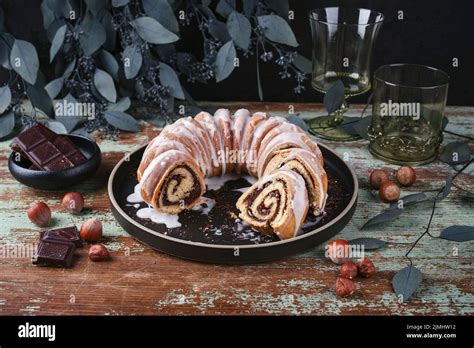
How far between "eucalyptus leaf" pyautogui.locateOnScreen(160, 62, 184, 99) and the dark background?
21 centimetres

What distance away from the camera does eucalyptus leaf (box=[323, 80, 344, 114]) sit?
1.91 meters

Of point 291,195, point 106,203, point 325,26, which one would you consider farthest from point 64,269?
point 325,26

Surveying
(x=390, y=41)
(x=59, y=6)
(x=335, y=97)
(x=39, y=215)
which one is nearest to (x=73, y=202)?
(x=39, y=215)

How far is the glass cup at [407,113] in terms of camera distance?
175 centimetres

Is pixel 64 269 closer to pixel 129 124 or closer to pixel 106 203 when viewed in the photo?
pixel 106 203

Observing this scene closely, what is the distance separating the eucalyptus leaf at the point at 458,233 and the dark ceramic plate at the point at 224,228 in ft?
0.68

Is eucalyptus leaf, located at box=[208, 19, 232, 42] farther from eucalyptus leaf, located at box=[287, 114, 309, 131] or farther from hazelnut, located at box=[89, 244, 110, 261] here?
hazelnut, located at box=[89, 244, 110, 261]

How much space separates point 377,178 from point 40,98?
1052 millimetres

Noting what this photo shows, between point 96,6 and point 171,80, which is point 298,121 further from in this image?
point 96,6

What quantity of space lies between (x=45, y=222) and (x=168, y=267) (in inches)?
13.3

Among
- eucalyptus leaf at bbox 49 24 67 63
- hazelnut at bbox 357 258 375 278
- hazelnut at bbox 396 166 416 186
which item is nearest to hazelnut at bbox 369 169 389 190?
hazelnut at bbox 396 166 416 186

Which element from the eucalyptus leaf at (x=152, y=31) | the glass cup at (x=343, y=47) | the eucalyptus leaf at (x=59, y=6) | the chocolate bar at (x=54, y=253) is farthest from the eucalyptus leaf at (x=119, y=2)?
the chocolate bar at (x=54, y=253)

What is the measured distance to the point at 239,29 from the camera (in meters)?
1.90

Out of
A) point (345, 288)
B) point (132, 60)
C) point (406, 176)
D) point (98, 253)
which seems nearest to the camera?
point (345, 288)
